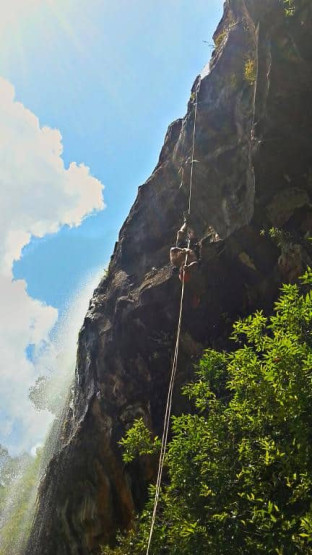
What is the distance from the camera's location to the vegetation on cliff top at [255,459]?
5039 millimetres

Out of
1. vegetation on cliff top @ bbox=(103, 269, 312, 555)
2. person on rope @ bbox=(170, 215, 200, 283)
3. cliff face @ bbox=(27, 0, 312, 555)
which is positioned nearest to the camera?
vegetation on cliff top @ bbox=(103, 269, 312, 555)

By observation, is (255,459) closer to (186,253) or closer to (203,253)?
(186,253)

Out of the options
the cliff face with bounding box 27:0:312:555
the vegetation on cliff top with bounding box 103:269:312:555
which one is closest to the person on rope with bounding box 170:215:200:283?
the cliff face with bounding box 27:0:312:555

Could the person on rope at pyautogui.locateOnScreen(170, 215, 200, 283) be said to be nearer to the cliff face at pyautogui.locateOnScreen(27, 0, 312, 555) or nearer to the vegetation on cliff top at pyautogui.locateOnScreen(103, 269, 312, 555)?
the cliff face at pyautogui.locateOnScreen(27, 0, 312, 555)

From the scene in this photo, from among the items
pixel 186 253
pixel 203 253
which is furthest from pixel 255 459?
pixel 203 253

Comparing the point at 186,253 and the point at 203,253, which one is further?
the point at 203,253

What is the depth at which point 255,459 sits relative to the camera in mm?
5727

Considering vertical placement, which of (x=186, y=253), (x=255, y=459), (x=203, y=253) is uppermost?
(x=203, y=253)

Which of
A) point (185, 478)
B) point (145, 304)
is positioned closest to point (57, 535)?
point (145, 304)

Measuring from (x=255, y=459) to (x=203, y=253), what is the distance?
25.8 ft

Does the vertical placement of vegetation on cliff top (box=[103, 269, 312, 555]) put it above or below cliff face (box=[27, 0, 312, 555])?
below

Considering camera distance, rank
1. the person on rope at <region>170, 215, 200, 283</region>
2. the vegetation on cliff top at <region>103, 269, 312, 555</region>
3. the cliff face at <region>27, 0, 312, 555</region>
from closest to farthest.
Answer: the vegetation on cliff top at <region>103, 269, 312, 555</region>
the cliff face at <region>27, 0, 312, 555</region>
the person on rope at <region>170, 215, 200, 283</region>

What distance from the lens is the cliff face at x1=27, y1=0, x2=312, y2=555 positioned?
11109 millimetres

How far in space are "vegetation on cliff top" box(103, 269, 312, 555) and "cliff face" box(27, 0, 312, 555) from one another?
539 centimetres
